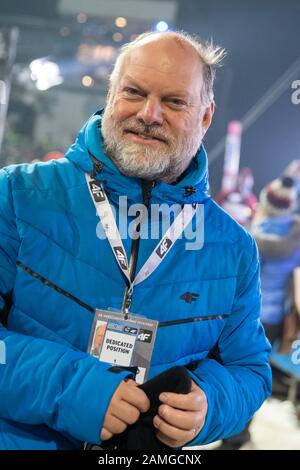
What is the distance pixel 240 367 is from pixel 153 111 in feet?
2.01

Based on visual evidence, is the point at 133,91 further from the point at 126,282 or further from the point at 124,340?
the point at 124,340

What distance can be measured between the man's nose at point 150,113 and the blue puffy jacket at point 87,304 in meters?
0.12

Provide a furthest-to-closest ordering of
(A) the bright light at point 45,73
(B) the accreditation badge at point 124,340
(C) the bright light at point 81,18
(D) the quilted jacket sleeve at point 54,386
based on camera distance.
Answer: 1. (A) the bright light at point 45,73
2. (C) the bright light at point 81,18
3. (B) the accreditation badge at point 124,340
4. (D) the quilted jacket sleeve at point 54,386

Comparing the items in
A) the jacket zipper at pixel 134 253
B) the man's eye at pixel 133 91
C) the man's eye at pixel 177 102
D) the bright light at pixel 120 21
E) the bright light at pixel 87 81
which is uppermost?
the bright light at pixel 120 21

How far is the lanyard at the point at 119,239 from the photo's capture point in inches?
44.8

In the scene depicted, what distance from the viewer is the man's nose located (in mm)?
1159

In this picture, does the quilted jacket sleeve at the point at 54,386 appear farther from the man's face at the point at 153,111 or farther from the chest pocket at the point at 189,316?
the man's face at the point at 153,111

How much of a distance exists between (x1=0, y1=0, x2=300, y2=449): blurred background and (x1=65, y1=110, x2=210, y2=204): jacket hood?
230 inches

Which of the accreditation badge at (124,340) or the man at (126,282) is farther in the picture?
the accreditation badge at (124,340)

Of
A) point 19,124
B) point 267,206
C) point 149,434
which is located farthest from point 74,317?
point 19,124

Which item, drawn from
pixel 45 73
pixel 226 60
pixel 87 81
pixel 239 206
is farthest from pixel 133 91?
pixel 45 73

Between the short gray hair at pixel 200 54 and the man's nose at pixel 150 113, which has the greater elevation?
the short gray hair at pixel 200 54

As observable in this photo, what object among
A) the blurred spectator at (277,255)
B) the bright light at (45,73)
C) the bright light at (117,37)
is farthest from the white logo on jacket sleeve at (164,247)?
the bright light at (45,73)
